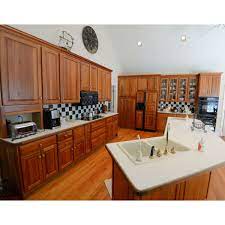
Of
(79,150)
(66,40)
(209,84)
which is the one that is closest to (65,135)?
(79,150)

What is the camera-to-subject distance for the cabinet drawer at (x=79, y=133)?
8.66 ft

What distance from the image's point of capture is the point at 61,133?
7.57ft

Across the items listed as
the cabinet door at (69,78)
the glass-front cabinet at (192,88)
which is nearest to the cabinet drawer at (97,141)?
the cabinet door at (69,78)

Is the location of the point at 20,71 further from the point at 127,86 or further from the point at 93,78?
the point at 127,86

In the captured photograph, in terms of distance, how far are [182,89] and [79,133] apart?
4.24 meters

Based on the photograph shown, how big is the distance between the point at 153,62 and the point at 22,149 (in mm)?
5040

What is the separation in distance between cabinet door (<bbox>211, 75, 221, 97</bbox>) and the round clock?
13.0ft

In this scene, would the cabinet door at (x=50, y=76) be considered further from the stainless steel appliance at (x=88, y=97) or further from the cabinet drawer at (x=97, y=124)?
the cabinet drawer at (x=97, y=124)

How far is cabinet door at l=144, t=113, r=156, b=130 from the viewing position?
17.5ft

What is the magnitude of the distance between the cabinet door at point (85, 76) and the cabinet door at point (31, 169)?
5.68 ft

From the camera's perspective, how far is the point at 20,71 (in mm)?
1856

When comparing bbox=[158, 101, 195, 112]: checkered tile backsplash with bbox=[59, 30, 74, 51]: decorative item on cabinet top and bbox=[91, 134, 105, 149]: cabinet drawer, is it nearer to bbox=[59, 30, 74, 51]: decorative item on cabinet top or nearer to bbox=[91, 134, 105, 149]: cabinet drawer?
bbox=[91, 134, 105, 149]: cabinet drawer
